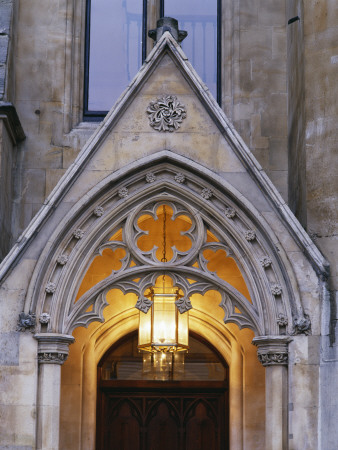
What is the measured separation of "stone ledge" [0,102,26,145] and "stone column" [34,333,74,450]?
9.85 feet

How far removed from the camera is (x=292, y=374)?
44.0 ft

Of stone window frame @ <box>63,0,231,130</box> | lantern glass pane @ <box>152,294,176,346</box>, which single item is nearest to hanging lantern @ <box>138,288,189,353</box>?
lantern glass pane @ <box>152,294,176,346</box>

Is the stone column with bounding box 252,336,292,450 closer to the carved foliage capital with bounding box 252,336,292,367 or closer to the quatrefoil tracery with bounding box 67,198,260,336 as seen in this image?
the carved foliage capital with bounding box 252,336,292,367

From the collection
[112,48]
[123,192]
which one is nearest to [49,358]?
[123,192]

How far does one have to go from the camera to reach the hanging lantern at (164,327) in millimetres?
14172

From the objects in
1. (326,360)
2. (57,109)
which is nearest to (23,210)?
(57,109)

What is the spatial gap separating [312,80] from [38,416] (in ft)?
17.5

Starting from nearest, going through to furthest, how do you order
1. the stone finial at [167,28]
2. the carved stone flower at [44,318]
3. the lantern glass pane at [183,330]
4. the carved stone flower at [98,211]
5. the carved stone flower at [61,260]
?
1. the carved stone flower at [44,318]
2. the carved stone flower at [61,260]
3. the carved stone flower at [98,211]
4. the lantern glass pane at [183,330]
5. the stone finial at [167,28]

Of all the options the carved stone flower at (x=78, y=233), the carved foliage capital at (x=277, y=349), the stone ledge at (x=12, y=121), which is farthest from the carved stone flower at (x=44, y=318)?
the stone ledge at (x=12, y=121)

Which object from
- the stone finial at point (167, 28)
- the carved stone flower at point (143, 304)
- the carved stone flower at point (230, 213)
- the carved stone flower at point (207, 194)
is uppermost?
the stone finial at point (167, 28)

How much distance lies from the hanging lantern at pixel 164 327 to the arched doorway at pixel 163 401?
5.60ft

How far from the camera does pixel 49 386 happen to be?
13555mm

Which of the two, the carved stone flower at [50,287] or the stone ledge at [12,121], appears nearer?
the carved stone flower at [50,287]

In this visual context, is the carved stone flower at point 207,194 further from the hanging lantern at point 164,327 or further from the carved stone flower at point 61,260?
the carved stone flower at point 61,260
